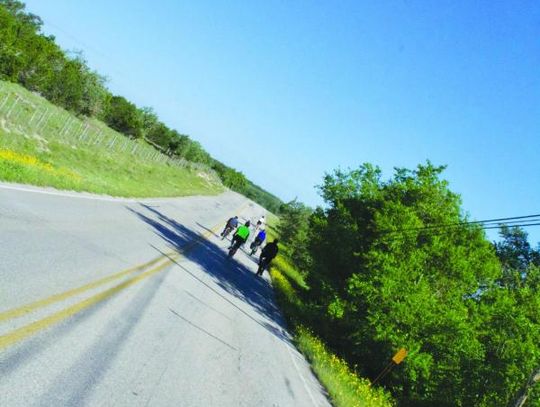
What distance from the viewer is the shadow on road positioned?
45.6 ft

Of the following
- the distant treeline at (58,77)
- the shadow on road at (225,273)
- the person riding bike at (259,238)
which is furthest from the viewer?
the distant treeline at (58,77)

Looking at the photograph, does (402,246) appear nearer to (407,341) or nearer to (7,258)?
(407,341)

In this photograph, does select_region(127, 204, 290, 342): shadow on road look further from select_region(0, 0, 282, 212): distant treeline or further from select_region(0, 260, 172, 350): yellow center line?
select_region(0, 0, 282, 212): distant treeline

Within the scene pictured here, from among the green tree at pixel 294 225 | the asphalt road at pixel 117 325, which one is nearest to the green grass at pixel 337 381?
the asphalt road at pixel 117 325

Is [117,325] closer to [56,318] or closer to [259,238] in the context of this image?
[56,318]

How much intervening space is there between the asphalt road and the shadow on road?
0.16 m

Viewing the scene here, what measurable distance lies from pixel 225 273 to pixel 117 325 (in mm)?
10617

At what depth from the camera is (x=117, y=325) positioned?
6.95m

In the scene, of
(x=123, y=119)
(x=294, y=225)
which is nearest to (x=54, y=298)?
(x=294, y=225)

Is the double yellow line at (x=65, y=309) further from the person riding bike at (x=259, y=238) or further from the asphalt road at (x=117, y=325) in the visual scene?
the person riding bike at (x=259, y=238)

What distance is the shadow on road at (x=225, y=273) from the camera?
13.9 meters

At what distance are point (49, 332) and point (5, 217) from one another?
481 centimetres

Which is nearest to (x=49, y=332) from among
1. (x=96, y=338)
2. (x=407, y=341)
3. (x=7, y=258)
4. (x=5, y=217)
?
(x=96, y=338)

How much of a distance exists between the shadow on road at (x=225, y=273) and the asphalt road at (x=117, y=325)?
16 cm
